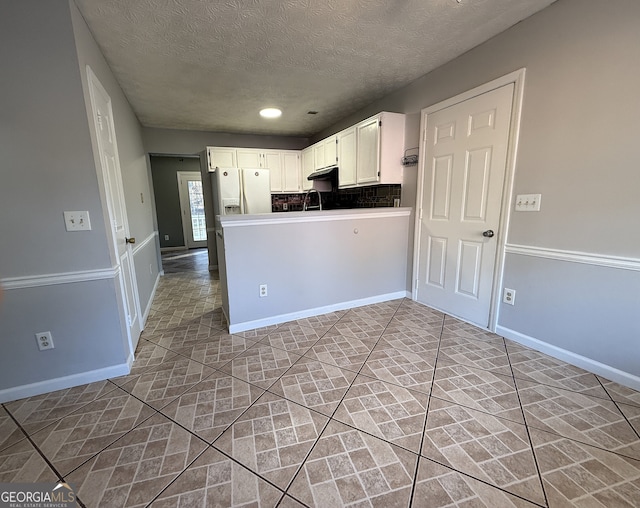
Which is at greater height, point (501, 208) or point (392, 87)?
point (392, 87)

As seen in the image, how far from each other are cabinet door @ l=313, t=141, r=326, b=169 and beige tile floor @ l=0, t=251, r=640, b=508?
2988 mm

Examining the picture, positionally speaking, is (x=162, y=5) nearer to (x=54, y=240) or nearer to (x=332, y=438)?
(x=54, y=240)

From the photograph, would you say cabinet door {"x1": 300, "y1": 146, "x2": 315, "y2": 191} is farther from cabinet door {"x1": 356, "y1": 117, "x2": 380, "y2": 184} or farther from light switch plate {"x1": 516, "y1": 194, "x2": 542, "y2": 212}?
light switch plate {"x1": 516, "y1": 194, "x2": 542, "y2": 212}

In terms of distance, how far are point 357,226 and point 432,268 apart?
0.95m

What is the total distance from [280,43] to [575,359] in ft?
10.6

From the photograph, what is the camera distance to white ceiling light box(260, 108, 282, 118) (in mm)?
3721

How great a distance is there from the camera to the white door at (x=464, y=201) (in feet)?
7.49

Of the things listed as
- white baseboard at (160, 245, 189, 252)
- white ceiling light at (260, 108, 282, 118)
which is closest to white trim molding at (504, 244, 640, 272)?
white ceiling light at (260, 108, 282, 118)

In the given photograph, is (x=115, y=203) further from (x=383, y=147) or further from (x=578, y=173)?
(x=578, y=173)

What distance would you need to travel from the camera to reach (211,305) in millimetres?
3307

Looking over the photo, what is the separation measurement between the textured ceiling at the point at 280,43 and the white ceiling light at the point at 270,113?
27 centimetres

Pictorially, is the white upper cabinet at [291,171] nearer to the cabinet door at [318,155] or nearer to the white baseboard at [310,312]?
the cabinet door at [318,155]

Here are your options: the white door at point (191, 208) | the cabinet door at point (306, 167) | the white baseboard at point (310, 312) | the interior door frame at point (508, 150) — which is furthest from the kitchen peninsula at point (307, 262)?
the white door at point (191, 208)

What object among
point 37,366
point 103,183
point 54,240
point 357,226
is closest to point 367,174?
point 357,226
